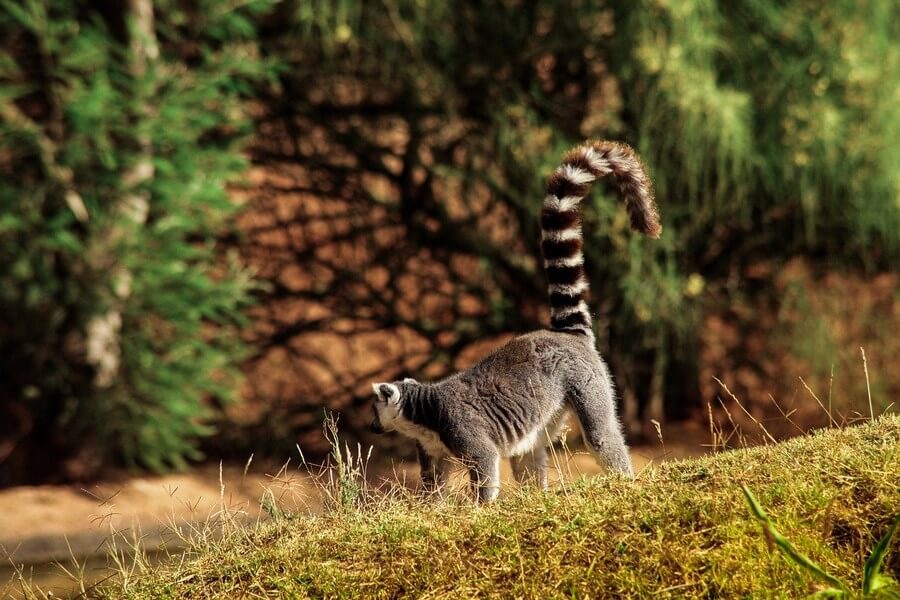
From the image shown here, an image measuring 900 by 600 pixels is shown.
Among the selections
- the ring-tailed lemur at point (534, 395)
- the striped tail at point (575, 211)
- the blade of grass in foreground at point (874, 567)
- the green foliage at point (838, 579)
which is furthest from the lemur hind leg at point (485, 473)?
the blade of grass in foreground at point (874, 567)

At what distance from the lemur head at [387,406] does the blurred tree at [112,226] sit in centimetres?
402

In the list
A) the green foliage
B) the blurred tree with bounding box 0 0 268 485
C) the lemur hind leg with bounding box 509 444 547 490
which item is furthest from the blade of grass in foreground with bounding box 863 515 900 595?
the blurred tree with bounding box 0 0 268 485

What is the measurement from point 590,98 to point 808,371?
10.2 feet

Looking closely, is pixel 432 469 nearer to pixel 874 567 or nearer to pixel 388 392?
pixel 388 392

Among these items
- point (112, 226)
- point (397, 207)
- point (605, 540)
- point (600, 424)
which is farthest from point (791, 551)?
point (397, 207)

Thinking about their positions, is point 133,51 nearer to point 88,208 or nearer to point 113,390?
point 88,208

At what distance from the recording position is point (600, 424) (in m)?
4.94

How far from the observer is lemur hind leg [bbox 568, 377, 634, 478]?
488 cm

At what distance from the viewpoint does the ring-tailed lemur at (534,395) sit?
489 centimetres

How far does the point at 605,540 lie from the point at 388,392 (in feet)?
5.91

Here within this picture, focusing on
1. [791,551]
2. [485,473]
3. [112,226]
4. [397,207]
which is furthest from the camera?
[397,207]

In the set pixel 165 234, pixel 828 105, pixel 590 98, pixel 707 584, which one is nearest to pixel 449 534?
pixel 707 584

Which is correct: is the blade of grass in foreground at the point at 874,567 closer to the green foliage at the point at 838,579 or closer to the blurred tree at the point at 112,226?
the green foliage at the point at 838,579

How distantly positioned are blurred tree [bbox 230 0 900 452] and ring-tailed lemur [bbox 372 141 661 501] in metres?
3.98
